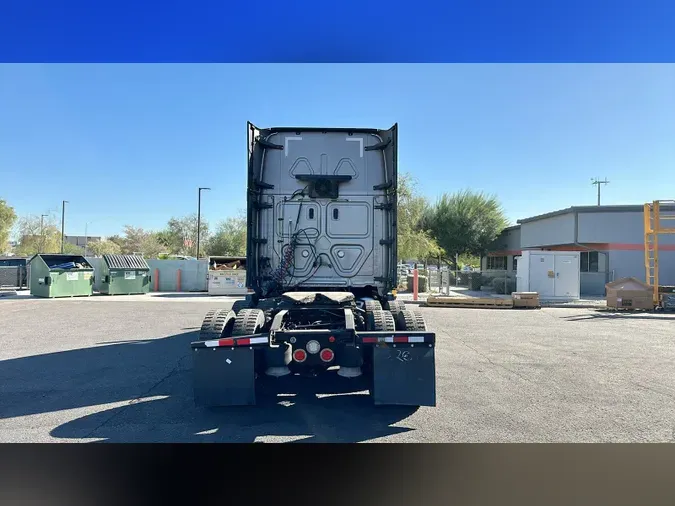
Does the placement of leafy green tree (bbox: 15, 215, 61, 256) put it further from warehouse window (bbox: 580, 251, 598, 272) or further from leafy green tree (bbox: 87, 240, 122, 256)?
warehouse window (bbox: 580, 251, 598, 272)

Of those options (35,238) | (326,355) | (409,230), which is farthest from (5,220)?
(326,355)

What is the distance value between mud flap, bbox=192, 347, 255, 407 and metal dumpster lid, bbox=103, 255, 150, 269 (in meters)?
22.5

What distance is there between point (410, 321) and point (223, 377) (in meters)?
2.38

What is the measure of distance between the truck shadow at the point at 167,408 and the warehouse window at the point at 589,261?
1008 inches

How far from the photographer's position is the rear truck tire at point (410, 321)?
5.87m

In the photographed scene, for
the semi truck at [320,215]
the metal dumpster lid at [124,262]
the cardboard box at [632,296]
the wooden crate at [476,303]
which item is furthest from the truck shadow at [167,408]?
the metal dumpster lid at [124,262]

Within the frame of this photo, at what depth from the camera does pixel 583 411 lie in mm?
5883

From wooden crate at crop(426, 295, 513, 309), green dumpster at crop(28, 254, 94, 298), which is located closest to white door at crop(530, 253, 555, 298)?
wooden crate at crop(426, 295, 513, 309)

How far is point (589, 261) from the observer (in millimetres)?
28094

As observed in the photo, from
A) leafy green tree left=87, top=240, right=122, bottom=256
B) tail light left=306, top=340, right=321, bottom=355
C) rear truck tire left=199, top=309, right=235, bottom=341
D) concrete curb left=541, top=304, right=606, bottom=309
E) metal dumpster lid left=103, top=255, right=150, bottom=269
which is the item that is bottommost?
concrete curb left=541, top=304, right=606, bottom=309

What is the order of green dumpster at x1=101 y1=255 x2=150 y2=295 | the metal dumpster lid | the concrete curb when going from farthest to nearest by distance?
the metal dumpster lid, green dumpster at x1=101 y1=255 x2=150 y2=295, the concrete curb

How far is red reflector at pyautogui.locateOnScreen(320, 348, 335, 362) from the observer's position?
18.2ft

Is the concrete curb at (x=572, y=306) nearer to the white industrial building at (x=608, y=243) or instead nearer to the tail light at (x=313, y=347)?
the white industrial building at (x=608, y=243)

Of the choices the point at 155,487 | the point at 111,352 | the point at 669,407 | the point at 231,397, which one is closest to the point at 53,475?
the point at 155,487
